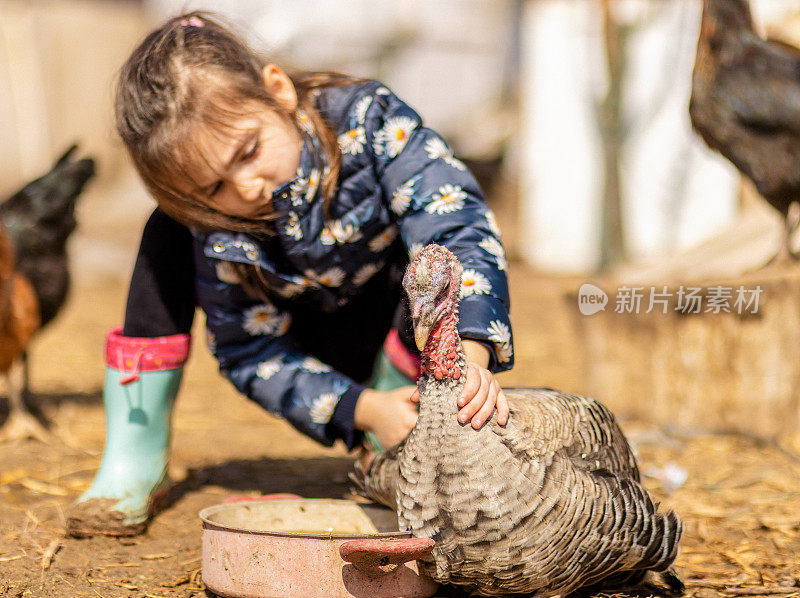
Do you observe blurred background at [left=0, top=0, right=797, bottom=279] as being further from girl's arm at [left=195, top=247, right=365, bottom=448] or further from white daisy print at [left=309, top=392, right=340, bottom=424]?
white daisy print at [left=309, top=392, right=340, bottom=424]

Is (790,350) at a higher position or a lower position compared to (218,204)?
lower

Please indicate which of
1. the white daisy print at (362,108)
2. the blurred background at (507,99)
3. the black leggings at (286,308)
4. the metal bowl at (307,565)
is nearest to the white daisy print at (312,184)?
the white daisy print at (362,108)

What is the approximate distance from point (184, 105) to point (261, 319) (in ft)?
2.11

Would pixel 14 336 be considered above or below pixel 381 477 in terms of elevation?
below

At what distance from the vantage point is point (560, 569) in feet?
5.61

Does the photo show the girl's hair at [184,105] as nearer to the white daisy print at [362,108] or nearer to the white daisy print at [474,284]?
the white daisy print at [362,108]

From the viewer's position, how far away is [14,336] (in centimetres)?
366

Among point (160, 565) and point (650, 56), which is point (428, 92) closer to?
point (650, 56)

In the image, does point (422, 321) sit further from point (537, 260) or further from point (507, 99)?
point (507, 99)

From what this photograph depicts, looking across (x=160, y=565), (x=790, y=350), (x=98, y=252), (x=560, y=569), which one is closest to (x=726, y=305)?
(x=790, y=350)

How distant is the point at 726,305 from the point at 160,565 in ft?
7.74

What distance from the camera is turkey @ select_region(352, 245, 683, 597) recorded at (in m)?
1.65
